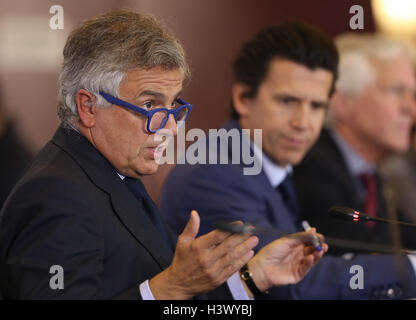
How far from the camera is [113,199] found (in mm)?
1147

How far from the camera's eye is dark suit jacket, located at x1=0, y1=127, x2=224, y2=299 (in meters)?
1.01

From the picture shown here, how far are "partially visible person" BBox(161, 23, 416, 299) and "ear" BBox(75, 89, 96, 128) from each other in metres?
0.51

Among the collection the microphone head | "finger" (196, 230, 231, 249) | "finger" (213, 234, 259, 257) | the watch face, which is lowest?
the watch face

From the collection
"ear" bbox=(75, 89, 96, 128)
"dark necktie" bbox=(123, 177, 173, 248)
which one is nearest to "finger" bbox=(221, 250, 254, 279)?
"dark necktie" bbox=(123, 177, 173, 248)

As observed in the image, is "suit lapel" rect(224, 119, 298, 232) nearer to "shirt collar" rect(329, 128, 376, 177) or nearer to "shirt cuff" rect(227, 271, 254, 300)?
"shirt cuff" rect(227, 271, 254, 300)

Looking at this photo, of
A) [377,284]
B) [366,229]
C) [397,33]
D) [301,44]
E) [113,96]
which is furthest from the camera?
[397,33]

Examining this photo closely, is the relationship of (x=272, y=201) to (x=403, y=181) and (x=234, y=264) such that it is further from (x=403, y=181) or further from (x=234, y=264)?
(x=403, y=181)

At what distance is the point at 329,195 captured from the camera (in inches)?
84.9

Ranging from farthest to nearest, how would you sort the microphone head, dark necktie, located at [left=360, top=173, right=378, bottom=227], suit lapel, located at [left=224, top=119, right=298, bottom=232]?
dark necktie, located at [left=360, top=173, right=378, bottom=227]
suit lapel, located at [left=224, top=119, right=298, bottom=232]
the microphone head

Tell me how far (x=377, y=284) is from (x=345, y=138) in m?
0.92

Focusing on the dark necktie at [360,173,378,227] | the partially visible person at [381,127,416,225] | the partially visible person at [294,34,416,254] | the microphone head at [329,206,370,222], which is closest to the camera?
the microphone head at [329,206,370,222]

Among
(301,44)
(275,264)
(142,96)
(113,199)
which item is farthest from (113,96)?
(301,44)

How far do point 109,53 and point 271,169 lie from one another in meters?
0.85

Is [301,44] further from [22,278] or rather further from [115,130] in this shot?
[22,278]
